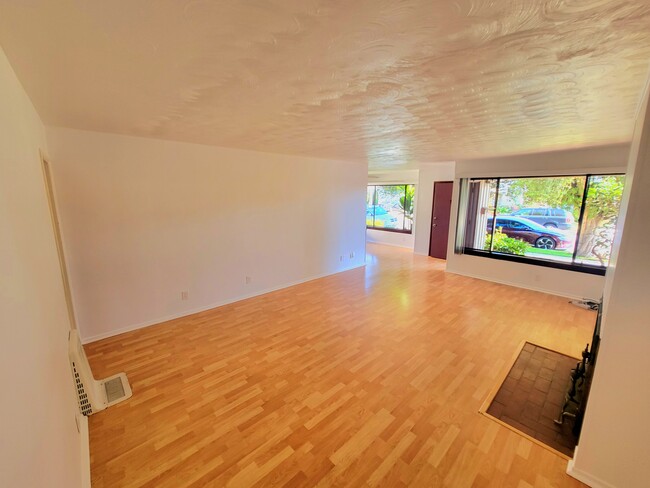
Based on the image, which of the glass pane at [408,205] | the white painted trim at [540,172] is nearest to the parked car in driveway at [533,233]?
the white painted trim at [540,172]

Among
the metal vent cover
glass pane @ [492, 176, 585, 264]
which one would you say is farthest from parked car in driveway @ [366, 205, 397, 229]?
the metal vent cover

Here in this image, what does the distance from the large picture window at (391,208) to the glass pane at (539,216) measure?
10.9 ft

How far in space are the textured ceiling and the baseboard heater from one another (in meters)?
1.81

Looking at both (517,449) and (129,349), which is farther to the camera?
(129,349)

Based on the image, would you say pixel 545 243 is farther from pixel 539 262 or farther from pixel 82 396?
pixel 82 396

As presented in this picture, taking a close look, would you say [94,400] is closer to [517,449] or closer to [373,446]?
[373,446]

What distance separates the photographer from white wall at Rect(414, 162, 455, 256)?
719cm

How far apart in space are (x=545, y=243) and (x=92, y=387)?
251 inches

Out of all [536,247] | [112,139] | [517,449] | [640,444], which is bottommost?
[517,449]

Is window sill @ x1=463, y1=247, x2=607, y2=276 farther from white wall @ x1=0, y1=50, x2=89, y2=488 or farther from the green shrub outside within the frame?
white wall @ x1=0, y1=50, x2=89, y2=488

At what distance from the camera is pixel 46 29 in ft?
3.38

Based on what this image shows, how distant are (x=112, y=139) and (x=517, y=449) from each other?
4458 mm

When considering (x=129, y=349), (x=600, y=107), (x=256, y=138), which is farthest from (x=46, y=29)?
(x=600, y=107)

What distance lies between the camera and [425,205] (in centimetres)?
750
